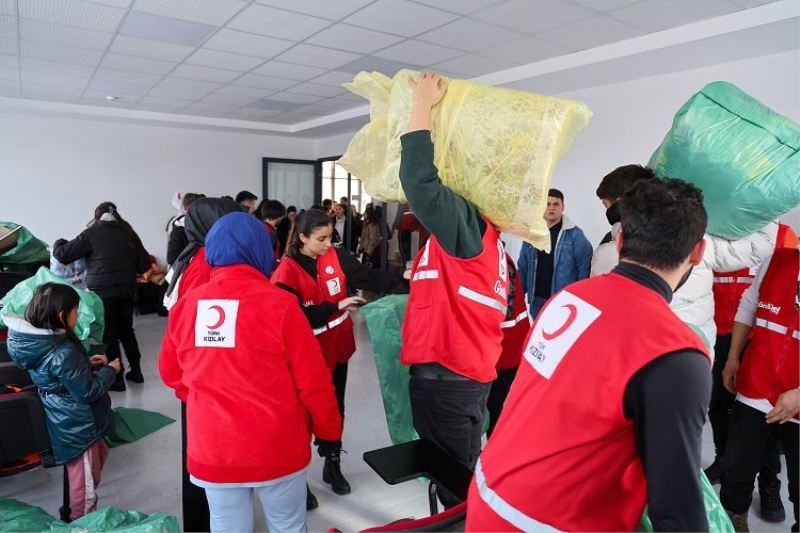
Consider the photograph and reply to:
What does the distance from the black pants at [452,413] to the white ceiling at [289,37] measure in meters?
2.48

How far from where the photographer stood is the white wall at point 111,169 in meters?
7.01

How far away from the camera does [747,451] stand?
1.93 metres

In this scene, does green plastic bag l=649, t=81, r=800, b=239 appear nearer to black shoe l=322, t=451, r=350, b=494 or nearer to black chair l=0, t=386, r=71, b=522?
black shoe l=322, t=451, r=350, b=494

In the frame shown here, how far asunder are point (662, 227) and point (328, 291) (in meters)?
1.82


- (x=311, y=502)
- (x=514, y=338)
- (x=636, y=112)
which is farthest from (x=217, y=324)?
(x=636, y=112)

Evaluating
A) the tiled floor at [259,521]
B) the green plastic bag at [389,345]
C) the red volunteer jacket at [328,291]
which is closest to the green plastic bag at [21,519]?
the tiled floor at [259,521]

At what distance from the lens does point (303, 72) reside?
490 cm

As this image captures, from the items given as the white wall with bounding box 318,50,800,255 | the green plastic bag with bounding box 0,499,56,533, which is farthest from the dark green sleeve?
the white wall with bounding box 318,50,800,255

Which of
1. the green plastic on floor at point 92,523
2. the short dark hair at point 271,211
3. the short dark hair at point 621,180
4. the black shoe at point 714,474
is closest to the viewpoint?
the green plastic on floor at point 92,523

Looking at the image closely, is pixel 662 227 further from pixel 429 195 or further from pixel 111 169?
pixel 111 169

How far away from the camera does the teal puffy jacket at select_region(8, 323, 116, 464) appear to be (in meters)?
2.11

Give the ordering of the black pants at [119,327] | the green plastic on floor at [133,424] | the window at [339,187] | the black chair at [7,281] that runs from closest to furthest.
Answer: the green plastic on floor at [133,424] → the black chair at [7,281] → the black pants at [119,327] → the window at [339,187]

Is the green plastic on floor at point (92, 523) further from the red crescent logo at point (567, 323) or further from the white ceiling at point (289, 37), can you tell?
the white ceiling at point (289, 37)

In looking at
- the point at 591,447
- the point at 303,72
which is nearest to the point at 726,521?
the point at 591,447
